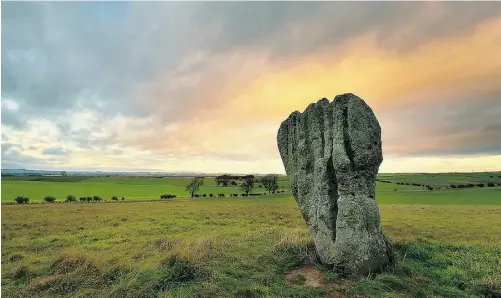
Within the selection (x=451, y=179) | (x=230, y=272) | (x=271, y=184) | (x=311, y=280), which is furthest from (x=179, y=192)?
(x=451, y=179)

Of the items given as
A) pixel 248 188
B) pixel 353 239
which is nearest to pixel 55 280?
pixel 353 239

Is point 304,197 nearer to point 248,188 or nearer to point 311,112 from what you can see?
point 311,112

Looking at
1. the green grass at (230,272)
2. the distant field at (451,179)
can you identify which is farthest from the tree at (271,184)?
the green grass at (230,272)

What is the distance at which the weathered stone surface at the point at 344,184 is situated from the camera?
12.0 meters

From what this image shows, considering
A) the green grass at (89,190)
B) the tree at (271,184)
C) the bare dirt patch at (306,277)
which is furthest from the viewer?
the tree at (271,184)

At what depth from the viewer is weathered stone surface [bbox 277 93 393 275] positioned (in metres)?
12.0

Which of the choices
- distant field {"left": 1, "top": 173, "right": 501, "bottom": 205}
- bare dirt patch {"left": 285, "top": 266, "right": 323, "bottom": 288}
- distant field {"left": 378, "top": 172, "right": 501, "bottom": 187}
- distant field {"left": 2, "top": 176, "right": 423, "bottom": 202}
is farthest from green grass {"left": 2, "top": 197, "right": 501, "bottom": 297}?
distant field {"left": 378, "top": 172, "right": 501, "bottom": 187}

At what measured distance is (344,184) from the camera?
42.2ft

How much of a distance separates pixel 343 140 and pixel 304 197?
354cm

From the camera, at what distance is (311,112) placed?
50.2 feet

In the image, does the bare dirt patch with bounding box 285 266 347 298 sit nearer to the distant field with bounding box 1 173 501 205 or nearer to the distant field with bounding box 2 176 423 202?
the distant field with bounding box 1 173 501 205

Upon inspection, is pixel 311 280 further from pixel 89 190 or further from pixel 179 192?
pixel 89 190

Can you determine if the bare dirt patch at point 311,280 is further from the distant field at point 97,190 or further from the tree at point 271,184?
the tree at point 271,184

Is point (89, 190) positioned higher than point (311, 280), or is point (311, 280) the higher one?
point (311, 280)
